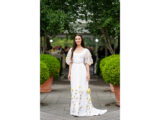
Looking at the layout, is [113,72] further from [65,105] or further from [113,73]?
[65,105]

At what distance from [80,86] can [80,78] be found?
0.64 ft

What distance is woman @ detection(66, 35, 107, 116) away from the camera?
6341mm

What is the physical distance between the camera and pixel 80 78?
6352 millimetres

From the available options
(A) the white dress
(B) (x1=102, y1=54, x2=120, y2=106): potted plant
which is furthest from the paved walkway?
(B) (x1=102, y1=54, x2=120, y2=106): potted plant

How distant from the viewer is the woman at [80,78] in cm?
634

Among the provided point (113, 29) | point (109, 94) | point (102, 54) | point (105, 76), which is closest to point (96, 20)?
point (113, 29)

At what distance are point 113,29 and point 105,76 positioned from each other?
343 centimetres

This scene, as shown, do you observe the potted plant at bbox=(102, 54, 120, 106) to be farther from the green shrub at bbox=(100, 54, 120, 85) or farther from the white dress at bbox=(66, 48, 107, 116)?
the white dress at bbox=(66, 48, 107, 116)

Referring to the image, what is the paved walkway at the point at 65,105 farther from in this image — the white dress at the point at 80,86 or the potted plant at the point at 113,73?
the potted plant at the point at 113,73

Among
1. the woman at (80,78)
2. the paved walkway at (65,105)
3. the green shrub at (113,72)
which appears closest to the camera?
the paved walkway at (65,105)

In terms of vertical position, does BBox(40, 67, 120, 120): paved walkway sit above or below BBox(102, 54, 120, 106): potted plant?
below

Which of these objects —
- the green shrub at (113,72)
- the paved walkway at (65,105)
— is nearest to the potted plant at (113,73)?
the green shrub at (113,72)
